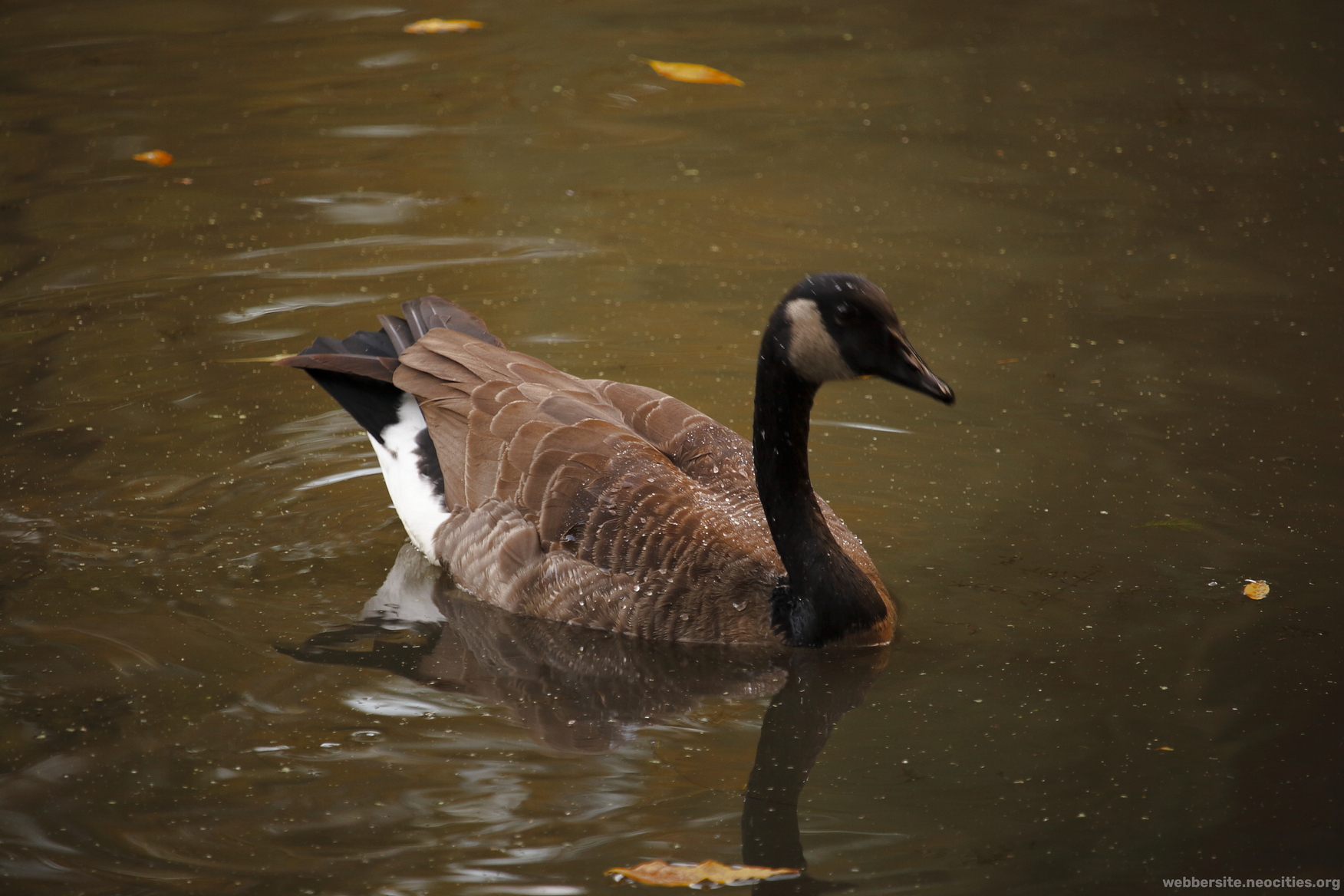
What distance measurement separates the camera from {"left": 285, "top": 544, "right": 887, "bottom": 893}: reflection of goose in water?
5.21 m

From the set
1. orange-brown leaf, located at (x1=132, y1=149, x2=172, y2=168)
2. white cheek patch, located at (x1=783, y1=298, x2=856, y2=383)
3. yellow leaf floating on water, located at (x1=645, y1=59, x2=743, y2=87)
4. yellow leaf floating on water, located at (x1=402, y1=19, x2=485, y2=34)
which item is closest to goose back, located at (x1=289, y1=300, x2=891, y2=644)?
white cheek patch, located at (x1=783, y1=298, x2=856, y2=383)

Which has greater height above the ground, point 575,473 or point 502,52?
point 502,52

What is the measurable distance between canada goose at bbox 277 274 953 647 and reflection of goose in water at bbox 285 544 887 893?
3.4 inches

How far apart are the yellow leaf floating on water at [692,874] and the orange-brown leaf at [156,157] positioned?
8.45 m

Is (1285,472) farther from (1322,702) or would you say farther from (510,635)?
(510,635)

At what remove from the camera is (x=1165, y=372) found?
26.2 feet

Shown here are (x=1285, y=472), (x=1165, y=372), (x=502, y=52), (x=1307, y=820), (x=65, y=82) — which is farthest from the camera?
(x=502, y=52)

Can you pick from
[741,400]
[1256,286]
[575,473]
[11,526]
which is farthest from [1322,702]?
[11,526]

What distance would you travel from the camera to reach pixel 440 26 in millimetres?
14008

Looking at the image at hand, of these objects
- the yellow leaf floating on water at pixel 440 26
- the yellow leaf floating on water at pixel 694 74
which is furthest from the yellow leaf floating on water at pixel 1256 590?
the yellow leaf floating on water at pixel 440 26

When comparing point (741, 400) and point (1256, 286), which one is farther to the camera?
point (1256, 286)

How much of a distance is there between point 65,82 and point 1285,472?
1050 centimetres

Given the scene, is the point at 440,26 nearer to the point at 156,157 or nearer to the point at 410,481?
the point at 156,157

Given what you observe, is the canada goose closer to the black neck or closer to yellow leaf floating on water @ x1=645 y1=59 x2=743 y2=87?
the black neck
